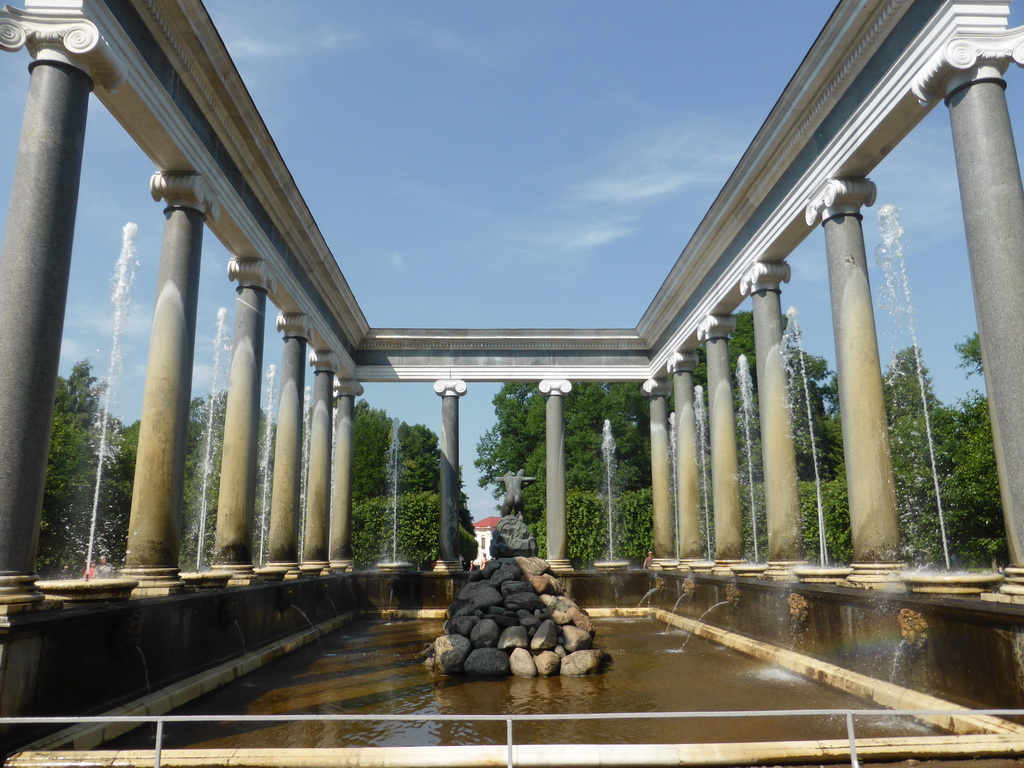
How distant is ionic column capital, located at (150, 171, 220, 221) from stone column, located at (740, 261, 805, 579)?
1515 centimetres

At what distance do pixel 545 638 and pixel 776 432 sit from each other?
29.3 feet

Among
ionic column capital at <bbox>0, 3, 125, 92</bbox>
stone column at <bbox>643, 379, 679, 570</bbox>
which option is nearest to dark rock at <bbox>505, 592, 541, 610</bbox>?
ionic column capital at <bbox>0, 3, 125, 92</bbox>

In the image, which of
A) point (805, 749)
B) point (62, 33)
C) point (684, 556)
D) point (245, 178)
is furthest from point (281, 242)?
point (805, 749)

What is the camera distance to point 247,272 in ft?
73.0

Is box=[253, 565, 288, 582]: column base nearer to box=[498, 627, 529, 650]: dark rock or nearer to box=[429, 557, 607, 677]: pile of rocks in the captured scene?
box=[429, 557, 607, 677]: pile of rocks

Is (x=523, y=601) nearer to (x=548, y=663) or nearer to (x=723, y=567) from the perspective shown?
(x=548, y=663)

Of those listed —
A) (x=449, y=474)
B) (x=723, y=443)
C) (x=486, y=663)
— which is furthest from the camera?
(x=449, y=474)

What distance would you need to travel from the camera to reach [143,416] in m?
15.9

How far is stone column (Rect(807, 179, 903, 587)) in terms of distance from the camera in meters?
15.7

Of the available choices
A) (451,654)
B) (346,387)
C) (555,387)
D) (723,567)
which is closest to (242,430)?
(451,654)

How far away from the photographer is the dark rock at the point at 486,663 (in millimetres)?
16516

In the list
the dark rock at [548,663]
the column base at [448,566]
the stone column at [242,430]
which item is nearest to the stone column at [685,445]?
the column base at [448,566]

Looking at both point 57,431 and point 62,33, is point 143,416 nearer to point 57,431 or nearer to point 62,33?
point 62,33

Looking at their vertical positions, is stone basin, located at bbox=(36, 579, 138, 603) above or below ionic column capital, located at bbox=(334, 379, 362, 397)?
below
